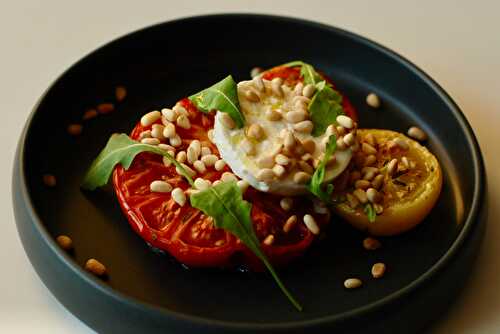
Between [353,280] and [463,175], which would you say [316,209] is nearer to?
[353,280]

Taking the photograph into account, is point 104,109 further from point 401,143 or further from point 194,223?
point 401,143

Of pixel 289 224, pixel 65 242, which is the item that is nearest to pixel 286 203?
pixel 289 224

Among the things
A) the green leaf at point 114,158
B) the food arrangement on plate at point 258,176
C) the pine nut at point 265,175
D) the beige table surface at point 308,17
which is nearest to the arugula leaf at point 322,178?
the food arrangement on plate at point 258,176

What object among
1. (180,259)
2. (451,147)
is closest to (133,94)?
(180,259)

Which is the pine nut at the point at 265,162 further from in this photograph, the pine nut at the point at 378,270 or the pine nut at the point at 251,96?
the pine nut at the point at 378,270

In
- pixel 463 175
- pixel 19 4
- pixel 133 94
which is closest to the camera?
pixel 463 175
